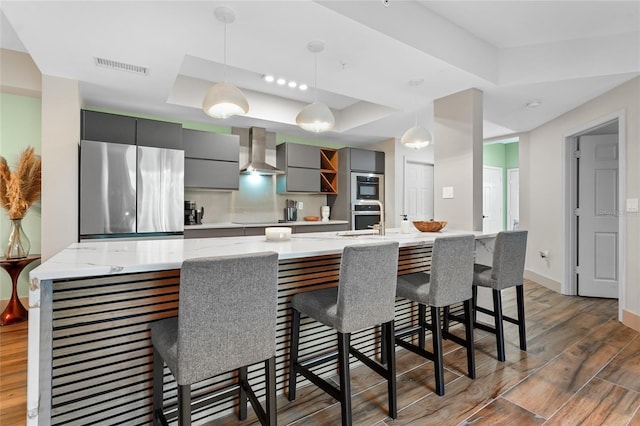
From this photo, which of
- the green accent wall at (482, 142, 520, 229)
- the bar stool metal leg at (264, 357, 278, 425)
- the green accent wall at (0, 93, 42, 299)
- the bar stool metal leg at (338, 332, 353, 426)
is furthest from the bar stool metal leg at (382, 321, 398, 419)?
the green accent wall at (482, 142, 520, 229)

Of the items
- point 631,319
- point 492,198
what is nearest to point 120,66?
point 631,319

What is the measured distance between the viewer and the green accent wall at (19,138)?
11.2ft

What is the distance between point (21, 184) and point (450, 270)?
412 cm

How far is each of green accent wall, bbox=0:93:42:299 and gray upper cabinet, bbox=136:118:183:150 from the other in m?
1.08

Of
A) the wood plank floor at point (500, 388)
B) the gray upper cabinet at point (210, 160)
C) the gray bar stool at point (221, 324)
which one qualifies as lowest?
the wood plank floor at point (500, 388)

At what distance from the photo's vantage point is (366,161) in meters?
5.62

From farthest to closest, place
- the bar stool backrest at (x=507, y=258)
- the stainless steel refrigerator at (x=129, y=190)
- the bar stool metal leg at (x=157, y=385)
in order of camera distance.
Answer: the stainless steel refrigerator at (x=129, y=190) < the bar stool backrest at (x=507, y=258) < the bar stool metal leg at (x=157, y=385)

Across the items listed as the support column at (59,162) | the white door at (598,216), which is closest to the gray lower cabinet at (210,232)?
the support column at (59,162)

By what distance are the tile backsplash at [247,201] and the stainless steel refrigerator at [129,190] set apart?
Answer: 1.15 metres

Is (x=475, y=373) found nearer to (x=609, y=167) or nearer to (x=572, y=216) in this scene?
(x=572, y=216)

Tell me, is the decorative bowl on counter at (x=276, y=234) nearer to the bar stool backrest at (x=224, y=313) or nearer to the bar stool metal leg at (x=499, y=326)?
the bar stool backrest at (x=224, y=313)

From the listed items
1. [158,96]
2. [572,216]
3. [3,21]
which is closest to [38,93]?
[3,21]

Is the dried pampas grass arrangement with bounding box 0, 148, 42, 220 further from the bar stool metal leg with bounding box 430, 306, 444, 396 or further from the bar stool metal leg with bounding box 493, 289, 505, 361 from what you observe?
the bar stool metal leg with bounding box 493, 289, 505, 361

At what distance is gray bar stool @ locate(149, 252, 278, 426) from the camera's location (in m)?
1.17
